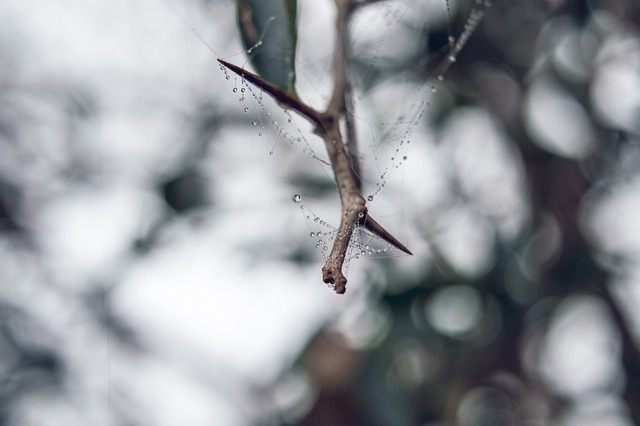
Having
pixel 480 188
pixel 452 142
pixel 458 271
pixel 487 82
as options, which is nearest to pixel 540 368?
pixel 458 271

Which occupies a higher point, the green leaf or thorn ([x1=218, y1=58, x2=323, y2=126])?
the green leaf

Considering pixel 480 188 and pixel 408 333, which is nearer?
pixel 408 333

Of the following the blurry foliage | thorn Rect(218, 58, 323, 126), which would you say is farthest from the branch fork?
the blurry foliage

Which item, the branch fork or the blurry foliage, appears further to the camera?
the blurry foliage

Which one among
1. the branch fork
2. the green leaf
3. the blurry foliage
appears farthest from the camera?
the blurry foliage

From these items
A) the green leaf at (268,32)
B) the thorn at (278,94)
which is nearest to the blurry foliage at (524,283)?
the green leaf at (268,32)

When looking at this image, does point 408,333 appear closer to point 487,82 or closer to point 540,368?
point 540,368

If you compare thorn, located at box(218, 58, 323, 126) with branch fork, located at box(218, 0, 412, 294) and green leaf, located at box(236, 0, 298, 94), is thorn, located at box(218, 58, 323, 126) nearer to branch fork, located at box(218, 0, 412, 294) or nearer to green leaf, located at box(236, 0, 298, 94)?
branch fork, located at box(218, 0, 412, 294)

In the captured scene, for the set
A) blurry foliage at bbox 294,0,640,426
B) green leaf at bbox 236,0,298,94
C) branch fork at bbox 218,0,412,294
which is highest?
blurry foliage at bbox 294,0,640,426
